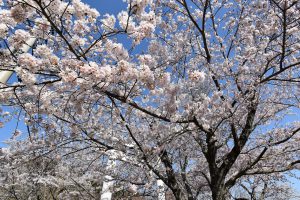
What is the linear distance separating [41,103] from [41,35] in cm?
124

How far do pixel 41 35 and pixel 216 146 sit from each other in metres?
4.52

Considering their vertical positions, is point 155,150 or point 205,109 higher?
point 205,109

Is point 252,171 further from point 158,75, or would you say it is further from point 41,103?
point 41,103

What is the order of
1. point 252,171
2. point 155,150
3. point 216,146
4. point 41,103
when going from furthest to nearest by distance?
point 252,171
point 216,146
point 155,150
point 41,103

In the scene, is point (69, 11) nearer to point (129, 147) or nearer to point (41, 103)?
point (41, 103)

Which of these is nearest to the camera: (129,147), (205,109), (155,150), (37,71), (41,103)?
(37,71)

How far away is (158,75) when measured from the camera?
4.20 m

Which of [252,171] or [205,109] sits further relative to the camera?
[252,171]

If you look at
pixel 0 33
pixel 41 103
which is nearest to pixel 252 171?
pixel 41 103

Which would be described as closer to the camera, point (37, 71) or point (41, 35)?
point (37, 71)

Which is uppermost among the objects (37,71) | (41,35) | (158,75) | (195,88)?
(195,88)

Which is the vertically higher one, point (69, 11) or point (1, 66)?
point (69, 11)

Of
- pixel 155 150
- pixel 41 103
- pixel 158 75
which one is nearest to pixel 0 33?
pixel 41 103

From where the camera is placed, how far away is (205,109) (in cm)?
593
